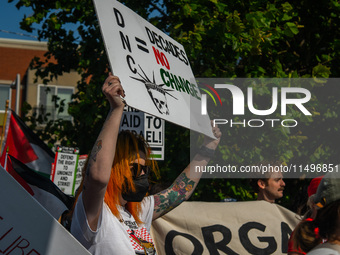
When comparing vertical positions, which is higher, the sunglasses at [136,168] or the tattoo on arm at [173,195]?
the sunglasses at [136,168]

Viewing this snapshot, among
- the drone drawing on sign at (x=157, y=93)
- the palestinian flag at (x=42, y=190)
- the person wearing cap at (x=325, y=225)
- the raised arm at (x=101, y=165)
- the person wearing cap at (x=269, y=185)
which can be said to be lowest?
the person wearing cap at (x=269, y=185)

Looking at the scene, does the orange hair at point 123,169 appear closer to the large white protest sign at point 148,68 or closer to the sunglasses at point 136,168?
the sunglasses at point 136,168

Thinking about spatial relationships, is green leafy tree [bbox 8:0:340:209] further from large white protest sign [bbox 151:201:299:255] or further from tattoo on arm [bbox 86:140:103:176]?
tattoo on arm [bbox 86:140:103:176]

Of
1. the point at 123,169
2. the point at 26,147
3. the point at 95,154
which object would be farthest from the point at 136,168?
the point at 26,147

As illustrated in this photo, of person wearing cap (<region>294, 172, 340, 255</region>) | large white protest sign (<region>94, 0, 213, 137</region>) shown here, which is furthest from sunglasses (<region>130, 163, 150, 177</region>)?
person wearing cap (<region>294, 172, 340, 255</region>)

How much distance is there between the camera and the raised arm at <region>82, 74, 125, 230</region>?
2.15 metres

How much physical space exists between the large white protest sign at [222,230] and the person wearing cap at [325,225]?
7.25 feet

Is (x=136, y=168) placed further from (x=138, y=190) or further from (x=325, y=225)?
(x=325, y=225)

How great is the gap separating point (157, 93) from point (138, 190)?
20.9 inches

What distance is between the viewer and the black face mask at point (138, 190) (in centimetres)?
264

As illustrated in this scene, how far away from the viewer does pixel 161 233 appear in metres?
4.47

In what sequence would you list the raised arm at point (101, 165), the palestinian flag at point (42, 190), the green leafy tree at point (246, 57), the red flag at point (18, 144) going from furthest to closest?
the red flag at point (18, 144) < the green leafy tree at point (246, 57) < the palestinian flag at point (42, 190) < the raised arm at point (101, 165)

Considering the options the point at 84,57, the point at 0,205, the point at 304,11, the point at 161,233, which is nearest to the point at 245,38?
the point at 304,11

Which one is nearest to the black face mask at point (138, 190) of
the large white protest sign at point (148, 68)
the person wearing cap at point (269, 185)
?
the large white protest sign at point (148, 68)
